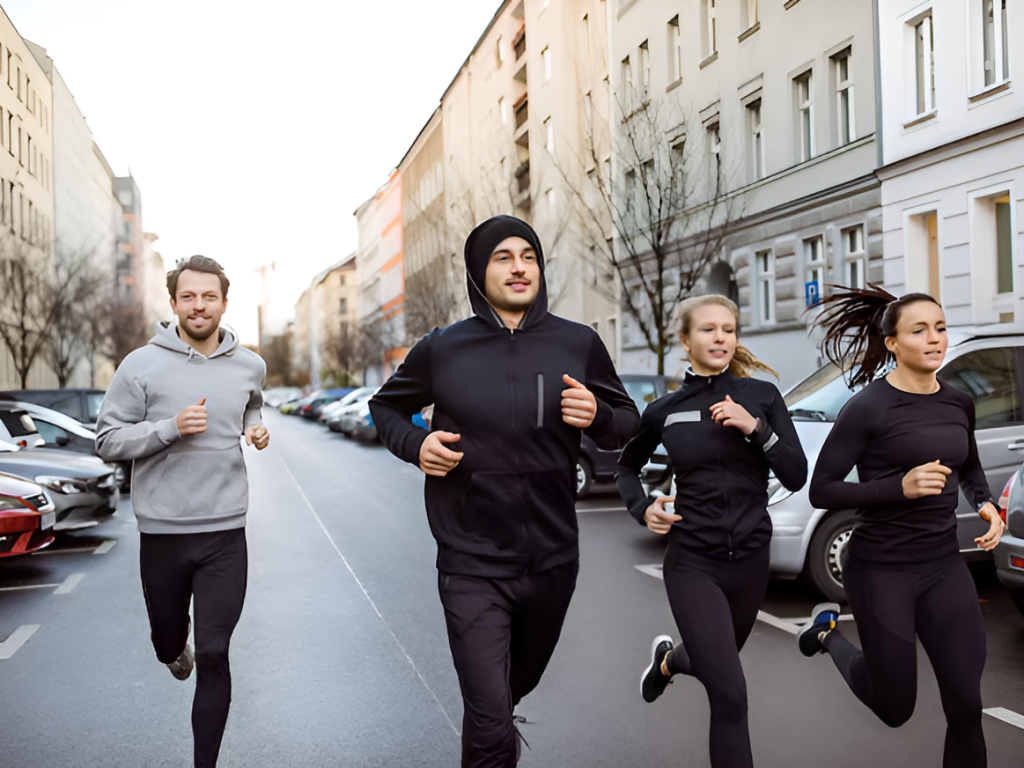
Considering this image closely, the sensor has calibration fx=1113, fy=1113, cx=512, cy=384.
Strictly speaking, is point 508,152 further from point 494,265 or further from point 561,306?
point 494,265

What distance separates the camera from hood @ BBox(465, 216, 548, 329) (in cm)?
367

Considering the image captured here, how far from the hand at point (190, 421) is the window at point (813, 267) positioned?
20023 mm

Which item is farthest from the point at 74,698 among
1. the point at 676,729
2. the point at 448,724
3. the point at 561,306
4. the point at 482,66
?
the point at 482,66

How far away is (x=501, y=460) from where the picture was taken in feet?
11.6

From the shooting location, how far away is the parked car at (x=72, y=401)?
17.3 m

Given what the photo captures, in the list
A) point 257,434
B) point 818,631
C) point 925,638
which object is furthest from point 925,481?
point 257,434

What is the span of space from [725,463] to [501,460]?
0.98 metres

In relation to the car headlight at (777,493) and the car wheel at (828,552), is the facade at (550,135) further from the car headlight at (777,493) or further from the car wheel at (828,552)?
the car wheel at (828,552)

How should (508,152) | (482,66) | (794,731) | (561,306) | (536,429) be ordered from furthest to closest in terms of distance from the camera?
(482,66) < (508,152) < (561,306) < (794,731) < (536,429)

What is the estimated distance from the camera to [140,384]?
4266 millimetres

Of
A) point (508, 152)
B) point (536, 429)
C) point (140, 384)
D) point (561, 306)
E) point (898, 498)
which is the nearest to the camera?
point (536, 429)

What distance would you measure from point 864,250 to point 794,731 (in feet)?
61.2

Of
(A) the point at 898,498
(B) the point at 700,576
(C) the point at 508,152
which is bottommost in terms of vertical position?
(B) the point at 700,576

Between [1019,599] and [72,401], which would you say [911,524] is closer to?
[1019,599]
